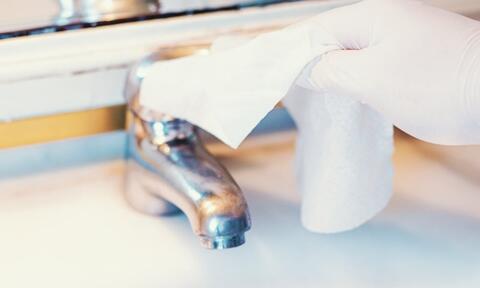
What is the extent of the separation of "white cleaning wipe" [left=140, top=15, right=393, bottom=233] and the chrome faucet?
0.9 inches

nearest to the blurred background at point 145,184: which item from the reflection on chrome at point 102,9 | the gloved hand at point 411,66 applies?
the reflection on chrome at point 102,9

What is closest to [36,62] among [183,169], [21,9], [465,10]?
[21,9]

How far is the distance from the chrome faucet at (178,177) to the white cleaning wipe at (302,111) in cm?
2

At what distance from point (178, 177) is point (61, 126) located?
0.54 feet

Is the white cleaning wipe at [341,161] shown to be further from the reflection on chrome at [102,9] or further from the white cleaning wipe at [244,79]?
the reflection on chrome at [102,9]

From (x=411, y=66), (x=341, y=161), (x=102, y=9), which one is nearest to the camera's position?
(x=411, y=66)

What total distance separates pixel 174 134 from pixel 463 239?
238 mm

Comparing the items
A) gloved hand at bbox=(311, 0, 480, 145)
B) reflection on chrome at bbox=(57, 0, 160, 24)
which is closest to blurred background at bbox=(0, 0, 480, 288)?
reflection on chrome at bbox=(57, 0, 160, 24)

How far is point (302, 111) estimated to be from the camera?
1.86 ft

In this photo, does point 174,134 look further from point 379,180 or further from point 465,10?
point 465,10

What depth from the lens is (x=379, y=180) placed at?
0.56m

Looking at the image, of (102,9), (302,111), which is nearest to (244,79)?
(302,111)

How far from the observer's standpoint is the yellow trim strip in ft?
2.15

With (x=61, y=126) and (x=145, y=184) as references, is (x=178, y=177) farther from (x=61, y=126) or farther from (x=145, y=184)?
(x=61, y=126)
